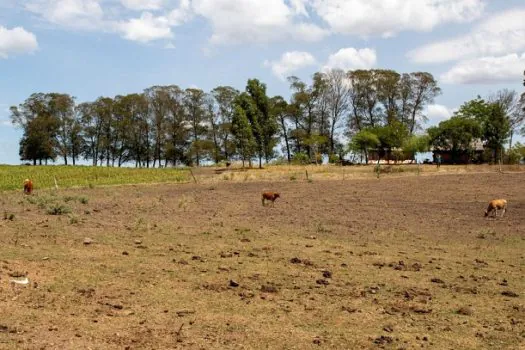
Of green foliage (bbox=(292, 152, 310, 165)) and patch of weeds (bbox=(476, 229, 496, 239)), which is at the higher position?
green foliage (bbox=(292, 152, 310, 165))

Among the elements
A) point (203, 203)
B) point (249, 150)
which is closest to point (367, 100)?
point (249, 150)

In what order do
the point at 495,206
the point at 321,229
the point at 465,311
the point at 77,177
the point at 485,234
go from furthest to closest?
the point at 77,177 < the point at 495,206 < the point at 321,229 < the point at 485,234 < the point at 465,311

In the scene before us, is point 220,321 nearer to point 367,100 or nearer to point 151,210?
→ point 151,210

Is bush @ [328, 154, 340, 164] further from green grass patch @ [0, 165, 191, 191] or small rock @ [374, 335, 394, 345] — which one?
small rock @ [374, 335, 394, 345]

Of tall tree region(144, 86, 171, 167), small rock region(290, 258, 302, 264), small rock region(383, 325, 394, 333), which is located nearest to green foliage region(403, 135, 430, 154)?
tall tree region(144, 86, 171, 167)

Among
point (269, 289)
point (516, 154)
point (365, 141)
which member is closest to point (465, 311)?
point (269, 289)

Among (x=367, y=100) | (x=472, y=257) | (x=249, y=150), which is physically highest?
(x=367, y=100)

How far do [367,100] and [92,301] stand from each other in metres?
78.0

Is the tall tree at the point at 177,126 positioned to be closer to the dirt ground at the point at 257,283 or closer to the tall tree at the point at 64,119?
the tall tree at the point at 64,119

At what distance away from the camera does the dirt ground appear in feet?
22.7

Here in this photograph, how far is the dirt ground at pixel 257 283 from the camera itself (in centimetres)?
693

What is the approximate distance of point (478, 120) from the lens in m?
75.2

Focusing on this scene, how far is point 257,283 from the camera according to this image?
961 cm

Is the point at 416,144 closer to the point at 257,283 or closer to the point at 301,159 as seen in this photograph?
the point at 301,159
